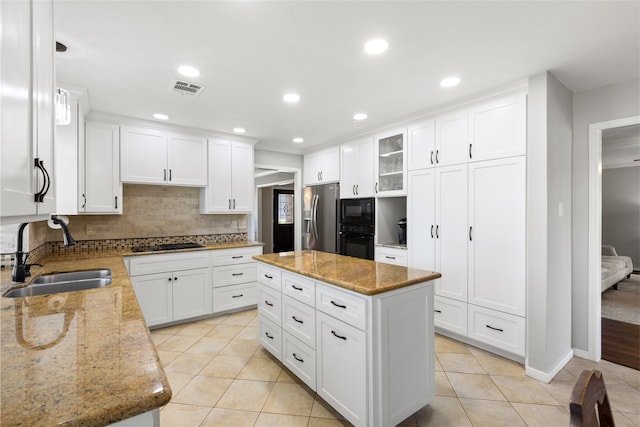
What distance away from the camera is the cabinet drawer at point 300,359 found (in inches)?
82.0

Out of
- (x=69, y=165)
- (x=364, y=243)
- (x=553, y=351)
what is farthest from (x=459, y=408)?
(x=69, y=165)

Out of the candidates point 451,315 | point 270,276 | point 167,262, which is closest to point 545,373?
point 451,315

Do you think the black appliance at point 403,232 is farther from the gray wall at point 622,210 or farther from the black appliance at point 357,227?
the gray wall at point 622,210

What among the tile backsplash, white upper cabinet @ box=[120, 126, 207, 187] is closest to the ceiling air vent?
white upper cabinet @ box=[120, 126, 207, 187]

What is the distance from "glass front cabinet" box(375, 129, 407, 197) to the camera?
11.5 feet

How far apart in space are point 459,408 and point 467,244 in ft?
4.66

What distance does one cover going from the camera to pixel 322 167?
4.80m

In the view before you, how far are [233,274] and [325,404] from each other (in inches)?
87.9

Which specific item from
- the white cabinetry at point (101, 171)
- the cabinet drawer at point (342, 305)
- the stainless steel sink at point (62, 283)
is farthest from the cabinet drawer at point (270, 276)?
the white cabinetry at point (101, 171)

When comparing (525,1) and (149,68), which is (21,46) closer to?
(149,68)

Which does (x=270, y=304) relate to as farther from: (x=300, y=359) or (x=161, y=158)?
(x=161, y=158)

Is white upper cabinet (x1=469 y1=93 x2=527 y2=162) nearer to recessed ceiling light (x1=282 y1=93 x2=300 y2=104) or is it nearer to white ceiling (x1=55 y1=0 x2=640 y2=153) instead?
white ceiling (x1=55 y1=0 x2=640 y2=153)

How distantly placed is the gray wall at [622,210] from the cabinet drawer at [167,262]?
8.51 meters

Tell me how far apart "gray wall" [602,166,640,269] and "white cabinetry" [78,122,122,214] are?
9401mm
